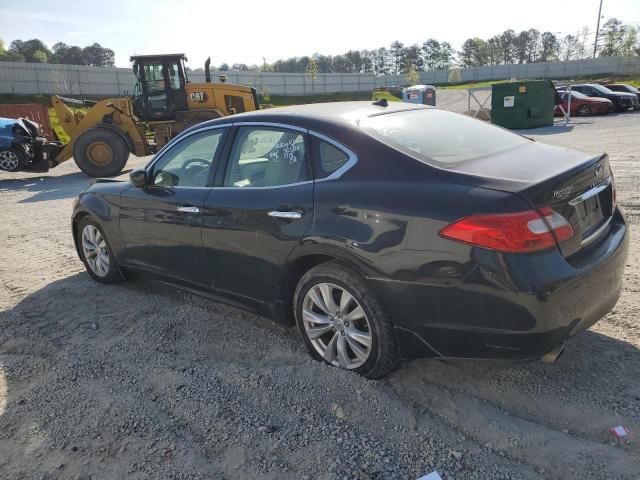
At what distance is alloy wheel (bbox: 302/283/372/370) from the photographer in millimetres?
3133

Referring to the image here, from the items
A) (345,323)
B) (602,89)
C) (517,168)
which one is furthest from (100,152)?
(602,89)

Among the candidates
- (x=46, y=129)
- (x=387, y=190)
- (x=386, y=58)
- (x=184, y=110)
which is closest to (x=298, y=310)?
(x=387, y=190)

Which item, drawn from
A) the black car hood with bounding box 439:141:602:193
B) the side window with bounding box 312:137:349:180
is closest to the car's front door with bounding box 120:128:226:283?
the side window with bounding box 312:137:349:180

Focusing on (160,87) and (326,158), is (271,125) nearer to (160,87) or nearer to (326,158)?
(326,158)

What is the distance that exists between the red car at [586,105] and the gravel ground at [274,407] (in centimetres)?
2386

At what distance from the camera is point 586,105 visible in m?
25.2

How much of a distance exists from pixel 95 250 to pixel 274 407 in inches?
121

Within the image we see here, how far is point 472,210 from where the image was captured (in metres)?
2.60

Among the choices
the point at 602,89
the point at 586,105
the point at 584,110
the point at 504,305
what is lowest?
the point at 584,110

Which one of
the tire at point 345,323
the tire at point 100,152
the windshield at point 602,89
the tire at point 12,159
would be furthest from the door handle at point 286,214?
the windshield at point 602,89

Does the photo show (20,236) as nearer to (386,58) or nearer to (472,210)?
(472,210)

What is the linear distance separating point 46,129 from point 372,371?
1724 centimetres

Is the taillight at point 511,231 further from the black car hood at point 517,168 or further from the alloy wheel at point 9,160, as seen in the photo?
the alloy wheel at point 9,160

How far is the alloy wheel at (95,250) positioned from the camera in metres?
5.16
